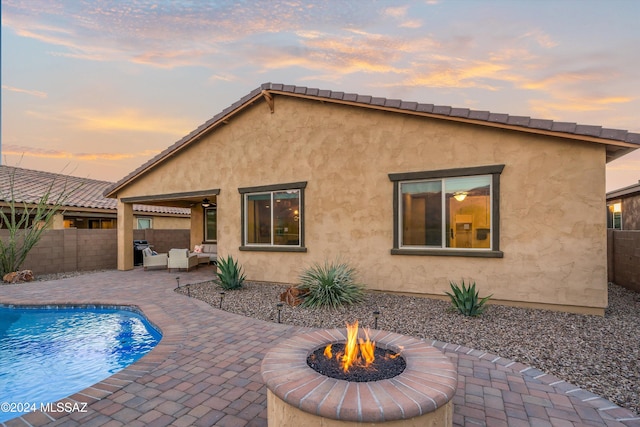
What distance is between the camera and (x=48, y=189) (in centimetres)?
1731

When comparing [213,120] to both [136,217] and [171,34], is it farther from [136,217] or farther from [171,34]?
[136,217]

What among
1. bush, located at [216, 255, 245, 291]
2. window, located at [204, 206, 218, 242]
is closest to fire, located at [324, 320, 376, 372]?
bush, located at [216, 255, 245, 291]

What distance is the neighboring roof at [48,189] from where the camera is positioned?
14.7 m

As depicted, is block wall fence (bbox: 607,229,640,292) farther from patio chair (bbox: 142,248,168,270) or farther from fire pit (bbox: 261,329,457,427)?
patio chair (bbox: 142,248,168,270)

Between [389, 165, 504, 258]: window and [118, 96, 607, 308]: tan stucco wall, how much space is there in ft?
0.62

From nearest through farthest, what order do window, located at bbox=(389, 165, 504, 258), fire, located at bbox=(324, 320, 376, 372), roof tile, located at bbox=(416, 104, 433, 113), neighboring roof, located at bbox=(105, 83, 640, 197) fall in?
fire, located at bbox=(324, 320, 376, 372)
neighboring roof, located at bbox=(105, 83, 640, 197)
window, located at bbox=(389, 165, 504, 258)
roof tile, located at bbox=(416, 104, 433, 113)

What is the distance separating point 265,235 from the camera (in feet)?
32.7

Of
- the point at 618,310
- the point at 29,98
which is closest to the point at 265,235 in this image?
the point at 618,310

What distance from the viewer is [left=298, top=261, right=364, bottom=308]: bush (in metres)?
7.01

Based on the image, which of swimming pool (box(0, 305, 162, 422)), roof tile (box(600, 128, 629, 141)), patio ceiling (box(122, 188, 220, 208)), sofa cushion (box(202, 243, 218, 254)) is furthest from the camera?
sofa cushion (box(202, 243, 218, 254))

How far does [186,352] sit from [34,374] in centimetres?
236

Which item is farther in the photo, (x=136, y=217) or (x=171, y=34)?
(x=136, y=217)

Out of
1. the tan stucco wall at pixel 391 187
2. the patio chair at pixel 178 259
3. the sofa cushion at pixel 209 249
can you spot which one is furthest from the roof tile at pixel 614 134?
the sofa cushion at pixel 209 249

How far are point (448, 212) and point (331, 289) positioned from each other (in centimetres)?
334
